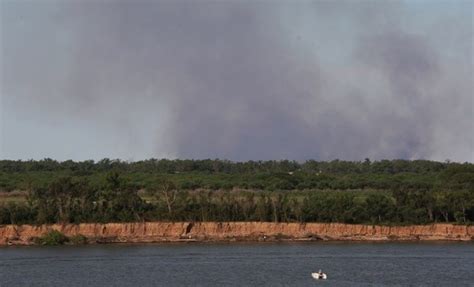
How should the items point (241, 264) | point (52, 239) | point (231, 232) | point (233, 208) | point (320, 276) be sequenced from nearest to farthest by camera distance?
point (320, 276) → point (241, 264) → point (52, 239) → point (231, 232) → point (233, 208)

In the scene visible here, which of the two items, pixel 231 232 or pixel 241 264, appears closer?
pixel 241 264

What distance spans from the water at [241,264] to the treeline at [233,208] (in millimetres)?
8307

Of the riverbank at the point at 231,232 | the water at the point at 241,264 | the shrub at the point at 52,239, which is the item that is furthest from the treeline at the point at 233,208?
the water at the point at 241,264

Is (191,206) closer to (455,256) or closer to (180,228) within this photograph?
(180,228)

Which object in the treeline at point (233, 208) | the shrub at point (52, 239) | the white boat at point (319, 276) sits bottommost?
the white boat at point (319, 276)

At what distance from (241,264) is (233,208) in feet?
114

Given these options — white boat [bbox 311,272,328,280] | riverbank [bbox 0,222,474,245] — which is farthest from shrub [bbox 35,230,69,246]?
white boat [bbox 311,272,328,280]

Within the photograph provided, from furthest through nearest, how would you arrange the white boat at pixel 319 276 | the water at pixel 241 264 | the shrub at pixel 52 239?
the shrub at pixel 52 239, the water at pixel 241 264, the white boat at pixel 319 276

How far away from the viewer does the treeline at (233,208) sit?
127875 millimetres

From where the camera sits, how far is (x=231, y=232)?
422ft

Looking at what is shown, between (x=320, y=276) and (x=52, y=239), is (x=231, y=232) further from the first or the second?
(x=320, y=276)

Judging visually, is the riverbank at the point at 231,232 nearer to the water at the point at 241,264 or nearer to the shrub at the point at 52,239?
the shrub at the point at 52,239

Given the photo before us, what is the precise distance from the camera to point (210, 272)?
3504 inches

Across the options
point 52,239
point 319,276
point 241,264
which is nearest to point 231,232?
point 52,239
